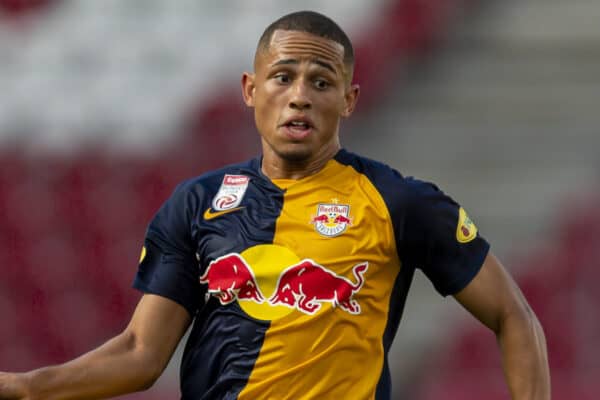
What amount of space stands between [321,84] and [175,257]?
58cm

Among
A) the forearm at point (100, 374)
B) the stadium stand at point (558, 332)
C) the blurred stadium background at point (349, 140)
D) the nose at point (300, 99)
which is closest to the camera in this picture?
the forearm at point (100, 374)

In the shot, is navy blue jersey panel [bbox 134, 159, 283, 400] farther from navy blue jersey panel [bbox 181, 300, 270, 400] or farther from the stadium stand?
the stadium stand

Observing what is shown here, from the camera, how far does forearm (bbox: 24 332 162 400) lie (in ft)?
8.79

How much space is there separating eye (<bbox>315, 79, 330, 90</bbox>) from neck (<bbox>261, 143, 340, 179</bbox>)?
0.56 feet

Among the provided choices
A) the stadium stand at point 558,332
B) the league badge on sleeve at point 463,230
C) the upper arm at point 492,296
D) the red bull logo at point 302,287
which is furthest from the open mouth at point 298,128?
the stadium stand at point 558,332

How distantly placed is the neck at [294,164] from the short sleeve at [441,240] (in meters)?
0.27

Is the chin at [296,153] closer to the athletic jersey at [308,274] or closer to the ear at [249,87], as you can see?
the athletic jersey at [308,274]

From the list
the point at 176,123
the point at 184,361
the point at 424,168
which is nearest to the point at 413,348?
the point at 424,168

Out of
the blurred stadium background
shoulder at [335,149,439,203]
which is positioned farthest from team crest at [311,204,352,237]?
the blurred stadium background

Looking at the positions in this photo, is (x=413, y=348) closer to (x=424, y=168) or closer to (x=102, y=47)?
(x=424, y=168)

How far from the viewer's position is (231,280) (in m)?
2.78

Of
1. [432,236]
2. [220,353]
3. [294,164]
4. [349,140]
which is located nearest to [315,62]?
[294,164]

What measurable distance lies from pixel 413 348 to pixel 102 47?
8.28 feet

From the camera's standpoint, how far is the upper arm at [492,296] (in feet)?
9.09
